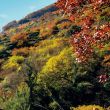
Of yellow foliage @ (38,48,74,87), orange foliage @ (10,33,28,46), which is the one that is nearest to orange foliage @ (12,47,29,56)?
orange foliage @ (10,33,28,46)

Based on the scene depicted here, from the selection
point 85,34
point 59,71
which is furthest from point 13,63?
point 85,34

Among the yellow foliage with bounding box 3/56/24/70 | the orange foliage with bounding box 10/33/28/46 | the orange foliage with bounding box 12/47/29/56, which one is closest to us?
the yellow foliage with bounding box 3/56/24/70

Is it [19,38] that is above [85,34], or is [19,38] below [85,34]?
below

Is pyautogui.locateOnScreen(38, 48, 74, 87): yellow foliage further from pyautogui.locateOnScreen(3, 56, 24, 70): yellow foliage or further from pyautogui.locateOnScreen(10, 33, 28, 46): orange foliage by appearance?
pyautogui.locateOnScreen(10, 33, 28, 46): orange foliage

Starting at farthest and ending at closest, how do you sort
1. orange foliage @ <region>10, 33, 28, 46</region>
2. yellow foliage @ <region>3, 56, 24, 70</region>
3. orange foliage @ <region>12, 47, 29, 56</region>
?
orange foliage @ <region>10, 33, 28, 46</region>, orange foliage @ <region>12, 47, 29, 56</region>, yellow foliage @ <region>3, 56, 24, 70</region>

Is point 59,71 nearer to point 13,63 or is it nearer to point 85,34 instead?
point 13,63

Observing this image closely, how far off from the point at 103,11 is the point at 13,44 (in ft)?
482

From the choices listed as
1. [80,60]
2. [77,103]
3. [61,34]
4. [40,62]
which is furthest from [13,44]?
[80,60]

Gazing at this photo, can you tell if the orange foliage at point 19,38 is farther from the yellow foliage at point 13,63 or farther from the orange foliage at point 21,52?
the yellow foliage at point 13,63

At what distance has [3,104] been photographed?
73.4 m

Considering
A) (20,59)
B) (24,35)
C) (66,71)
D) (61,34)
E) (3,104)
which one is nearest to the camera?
(3,104)

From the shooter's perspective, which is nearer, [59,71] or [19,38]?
[59,71]

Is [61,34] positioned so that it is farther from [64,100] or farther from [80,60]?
[80,60]

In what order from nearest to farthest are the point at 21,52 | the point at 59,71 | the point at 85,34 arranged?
the point at 85,34 < the point at 59,71 < the point at 21,52
